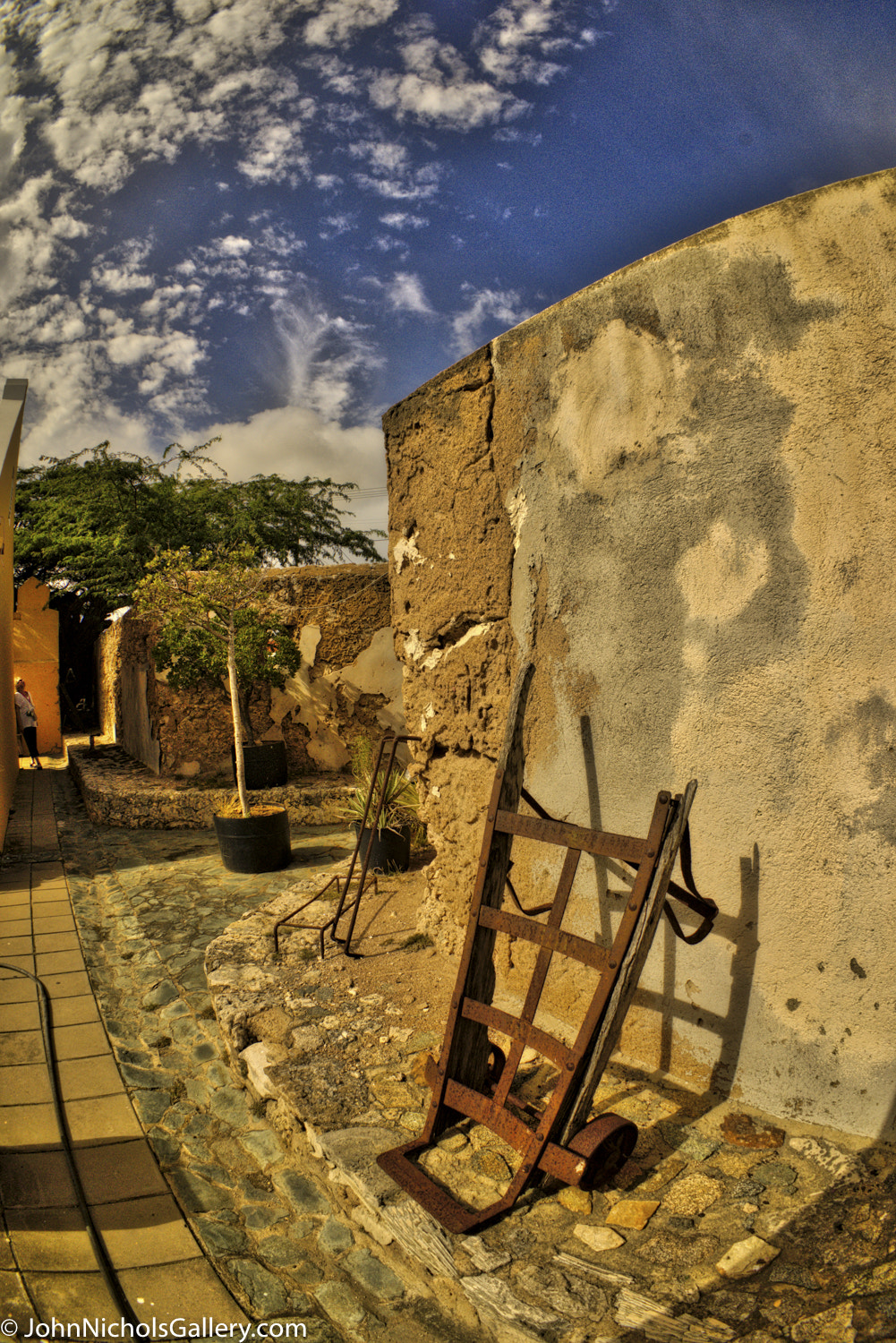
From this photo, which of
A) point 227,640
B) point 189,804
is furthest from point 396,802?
point 189,804

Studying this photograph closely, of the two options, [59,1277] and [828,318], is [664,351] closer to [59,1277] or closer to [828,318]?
[828,318]

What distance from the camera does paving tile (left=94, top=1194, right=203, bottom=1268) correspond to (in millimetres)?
2232

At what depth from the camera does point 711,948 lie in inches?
99.3

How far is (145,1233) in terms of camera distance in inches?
91.9

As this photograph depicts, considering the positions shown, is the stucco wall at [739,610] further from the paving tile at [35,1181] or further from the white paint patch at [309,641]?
the white paint patch at [309,641]

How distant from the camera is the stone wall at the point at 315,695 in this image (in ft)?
28.1

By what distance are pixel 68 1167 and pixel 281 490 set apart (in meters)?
13.6

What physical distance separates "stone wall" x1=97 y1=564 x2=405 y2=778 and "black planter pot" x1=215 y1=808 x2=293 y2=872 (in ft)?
8.50

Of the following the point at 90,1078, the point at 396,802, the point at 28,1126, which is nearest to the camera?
the point at 28,1126

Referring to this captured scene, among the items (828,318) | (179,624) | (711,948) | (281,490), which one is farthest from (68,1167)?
(281,490)

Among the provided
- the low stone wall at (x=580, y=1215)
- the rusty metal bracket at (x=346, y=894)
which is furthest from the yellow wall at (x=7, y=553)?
the low stone wall at (x=580, y=1215)

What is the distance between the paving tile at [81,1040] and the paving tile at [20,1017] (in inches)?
5.3

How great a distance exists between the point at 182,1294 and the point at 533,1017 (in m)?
1.17

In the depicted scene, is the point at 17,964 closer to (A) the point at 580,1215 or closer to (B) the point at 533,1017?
(B) the point at 533,1017
